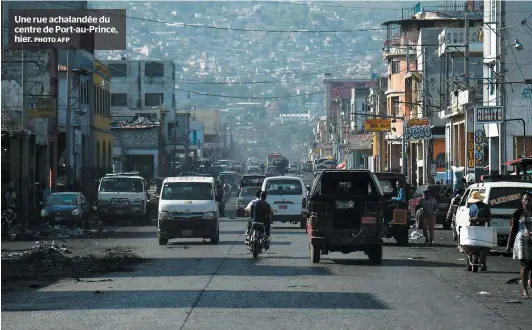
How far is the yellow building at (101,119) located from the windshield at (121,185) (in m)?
33.9

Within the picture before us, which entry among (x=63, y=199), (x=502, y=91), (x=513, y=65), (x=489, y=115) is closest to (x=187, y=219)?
(x=63, y=199)

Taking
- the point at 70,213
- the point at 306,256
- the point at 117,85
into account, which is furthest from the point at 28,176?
the point at 117,85

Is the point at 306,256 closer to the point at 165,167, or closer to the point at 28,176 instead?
the point at 28,176

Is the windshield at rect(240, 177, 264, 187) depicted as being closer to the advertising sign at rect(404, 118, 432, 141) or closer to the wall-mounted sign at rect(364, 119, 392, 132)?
the advertising sign at rect(404, 118, 432, 141)

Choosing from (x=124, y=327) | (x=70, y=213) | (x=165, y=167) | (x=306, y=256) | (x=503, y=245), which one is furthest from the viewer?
(x=165, y=167)

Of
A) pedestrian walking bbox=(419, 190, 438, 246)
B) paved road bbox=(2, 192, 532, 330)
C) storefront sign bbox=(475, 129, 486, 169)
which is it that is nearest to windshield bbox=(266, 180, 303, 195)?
pedestrian walking bbox=(419, 190, 438, 246)

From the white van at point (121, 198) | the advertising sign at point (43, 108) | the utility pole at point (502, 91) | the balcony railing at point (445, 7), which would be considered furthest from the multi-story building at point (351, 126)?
the white van at point (121, 198)

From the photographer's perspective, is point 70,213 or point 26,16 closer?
point 70,213

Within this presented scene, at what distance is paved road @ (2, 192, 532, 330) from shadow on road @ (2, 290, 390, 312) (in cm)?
2

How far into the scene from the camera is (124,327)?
15680 millimetres

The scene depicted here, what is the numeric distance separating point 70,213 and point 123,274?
2245cm

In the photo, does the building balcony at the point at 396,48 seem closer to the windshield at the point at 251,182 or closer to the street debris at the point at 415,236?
the windshield at the point at 251,182

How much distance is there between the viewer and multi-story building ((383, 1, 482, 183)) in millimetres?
90188

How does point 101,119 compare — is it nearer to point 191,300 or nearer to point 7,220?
point 7,220
